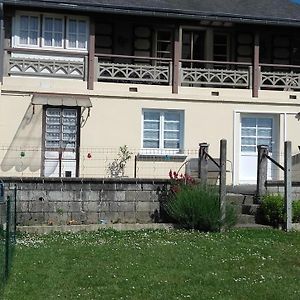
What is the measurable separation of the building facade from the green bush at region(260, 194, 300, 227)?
5.63m

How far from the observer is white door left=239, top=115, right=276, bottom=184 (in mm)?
20359

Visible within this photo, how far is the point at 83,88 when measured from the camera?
63.2ft

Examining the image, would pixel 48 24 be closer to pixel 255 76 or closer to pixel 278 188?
pixel 255 76

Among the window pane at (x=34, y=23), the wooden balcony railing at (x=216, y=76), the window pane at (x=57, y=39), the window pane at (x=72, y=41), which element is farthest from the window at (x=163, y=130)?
the window pane at (x=34, y=23)

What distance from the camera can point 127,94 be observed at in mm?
19469

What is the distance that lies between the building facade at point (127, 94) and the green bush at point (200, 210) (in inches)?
222

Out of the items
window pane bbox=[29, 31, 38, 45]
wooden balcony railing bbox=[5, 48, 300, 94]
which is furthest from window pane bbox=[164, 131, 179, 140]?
window pane bbox=[29, 31, 38, 45]

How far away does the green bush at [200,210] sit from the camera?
13406 millimetres

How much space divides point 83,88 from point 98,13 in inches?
94.2

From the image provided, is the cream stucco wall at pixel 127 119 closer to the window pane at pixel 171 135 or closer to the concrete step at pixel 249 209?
the window pane at pixel 171 135

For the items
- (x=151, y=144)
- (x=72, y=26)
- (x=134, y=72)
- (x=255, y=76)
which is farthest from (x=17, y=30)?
(x=255, y=76)

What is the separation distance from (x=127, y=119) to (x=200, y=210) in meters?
6.69

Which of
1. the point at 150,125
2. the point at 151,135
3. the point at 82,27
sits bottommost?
the point at 151,135

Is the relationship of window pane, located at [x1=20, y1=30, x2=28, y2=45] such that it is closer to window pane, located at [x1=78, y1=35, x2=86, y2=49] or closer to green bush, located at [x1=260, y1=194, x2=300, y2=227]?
window pane, located at [x1=78, y1=35, x2=86, y2=49]
